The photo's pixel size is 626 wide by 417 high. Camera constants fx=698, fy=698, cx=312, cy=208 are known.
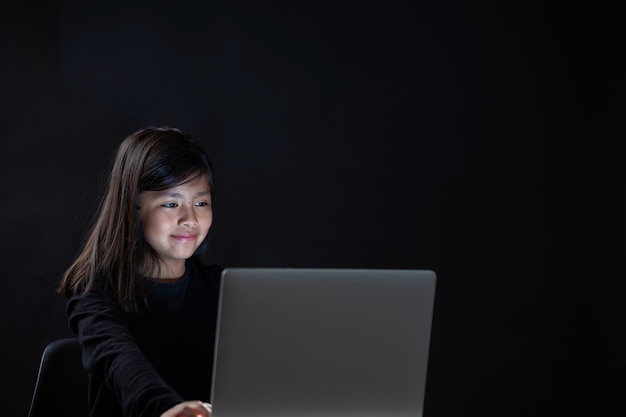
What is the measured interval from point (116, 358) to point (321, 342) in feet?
1.40

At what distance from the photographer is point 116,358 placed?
1266mm

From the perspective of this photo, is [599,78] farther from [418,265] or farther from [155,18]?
[155,18]

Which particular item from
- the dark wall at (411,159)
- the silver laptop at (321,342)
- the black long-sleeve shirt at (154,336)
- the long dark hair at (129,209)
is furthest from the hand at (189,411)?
the dark wall at (411,159)

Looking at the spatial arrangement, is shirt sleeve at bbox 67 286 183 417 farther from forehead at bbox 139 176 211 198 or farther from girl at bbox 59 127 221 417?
forehead at bbox 139 176 211 198

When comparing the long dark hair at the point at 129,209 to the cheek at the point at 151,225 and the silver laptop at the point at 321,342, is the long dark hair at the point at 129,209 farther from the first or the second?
the silver laptop at the point at 321,342

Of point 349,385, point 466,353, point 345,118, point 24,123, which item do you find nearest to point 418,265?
point 466,353

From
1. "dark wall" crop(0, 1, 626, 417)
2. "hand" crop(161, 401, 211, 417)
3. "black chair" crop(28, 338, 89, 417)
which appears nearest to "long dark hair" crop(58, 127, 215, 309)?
"black chair" crop(28, 338, 89, 417)

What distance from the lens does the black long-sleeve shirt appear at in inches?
51.4

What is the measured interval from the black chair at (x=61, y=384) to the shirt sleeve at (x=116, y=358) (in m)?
0.14

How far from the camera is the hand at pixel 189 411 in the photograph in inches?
40.3

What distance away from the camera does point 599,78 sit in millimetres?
2846

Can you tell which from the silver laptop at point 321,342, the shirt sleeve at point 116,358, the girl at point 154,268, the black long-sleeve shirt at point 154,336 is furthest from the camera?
the girl at point 154,268

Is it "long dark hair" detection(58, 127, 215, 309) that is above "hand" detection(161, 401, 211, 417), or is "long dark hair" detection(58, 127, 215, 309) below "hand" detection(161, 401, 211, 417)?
above

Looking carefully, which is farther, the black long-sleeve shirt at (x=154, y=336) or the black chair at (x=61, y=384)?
the black chair at (x=61, y=384)
